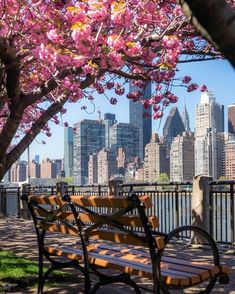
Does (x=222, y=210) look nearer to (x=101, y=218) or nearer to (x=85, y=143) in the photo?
(x=101, y=218)

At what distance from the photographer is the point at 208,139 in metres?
81.9

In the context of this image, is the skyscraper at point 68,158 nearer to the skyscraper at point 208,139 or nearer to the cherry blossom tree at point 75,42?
the skyscraper at point 208,139

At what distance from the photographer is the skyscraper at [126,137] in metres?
71.2

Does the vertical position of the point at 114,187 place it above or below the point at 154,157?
below

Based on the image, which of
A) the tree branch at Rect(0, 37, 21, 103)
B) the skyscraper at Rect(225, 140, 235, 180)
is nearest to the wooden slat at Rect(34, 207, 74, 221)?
the tree branch at Rect(0, 37, 21, 103)

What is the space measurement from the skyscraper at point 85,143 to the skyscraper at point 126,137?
5.80 ft

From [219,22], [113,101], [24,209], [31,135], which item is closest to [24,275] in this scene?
[31,135]

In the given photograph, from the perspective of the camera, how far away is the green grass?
6273mm

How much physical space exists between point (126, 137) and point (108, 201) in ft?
236

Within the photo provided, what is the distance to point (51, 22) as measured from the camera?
6965 mm

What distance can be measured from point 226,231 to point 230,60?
846 cm

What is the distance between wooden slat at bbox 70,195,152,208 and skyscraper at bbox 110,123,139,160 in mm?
60225

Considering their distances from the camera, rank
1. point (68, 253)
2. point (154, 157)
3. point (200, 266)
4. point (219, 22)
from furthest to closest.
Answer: point (154, 157), point (68, 253), point (200, 266), point (219, 22)

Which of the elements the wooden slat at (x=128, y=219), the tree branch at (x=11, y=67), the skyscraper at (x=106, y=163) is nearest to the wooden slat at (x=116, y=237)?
the wooden slat at (x=128, y=219)
